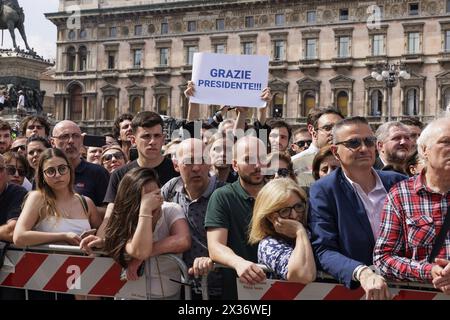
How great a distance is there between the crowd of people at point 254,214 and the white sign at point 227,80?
4.36ft

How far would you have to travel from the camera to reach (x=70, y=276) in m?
4.34

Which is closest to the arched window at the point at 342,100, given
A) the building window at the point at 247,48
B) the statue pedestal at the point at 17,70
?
the building window at the point at 247,48

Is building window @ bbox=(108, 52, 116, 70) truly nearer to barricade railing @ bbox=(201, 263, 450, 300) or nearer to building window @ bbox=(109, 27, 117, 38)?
A: building window @ bbox=(109, 27, 117, 38)

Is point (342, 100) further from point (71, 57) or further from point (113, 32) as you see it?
point (71, 57)

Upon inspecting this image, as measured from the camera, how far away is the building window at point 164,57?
47.6 m

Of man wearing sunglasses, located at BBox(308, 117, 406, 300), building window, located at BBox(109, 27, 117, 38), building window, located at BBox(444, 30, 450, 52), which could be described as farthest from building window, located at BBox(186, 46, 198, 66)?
man wearing sunglasses, located at BBox(308, 117, 406, 300)

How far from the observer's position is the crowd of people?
3.47m

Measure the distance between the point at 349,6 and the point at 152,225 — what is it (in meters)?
40.4

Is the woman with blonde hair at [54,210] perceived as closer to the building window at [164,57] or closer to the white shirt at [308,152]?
the white shirt at [308,152]

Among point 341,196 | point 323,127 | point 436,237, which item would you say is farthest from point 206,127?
point 436,237

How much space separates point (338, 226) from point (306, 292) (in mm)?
402

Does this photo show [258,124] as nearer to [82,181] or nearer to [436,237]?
[82,181]

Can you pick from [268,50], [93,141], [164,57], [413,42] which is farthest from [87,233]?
[164,57]

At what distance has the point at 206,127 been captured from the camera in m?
7.74
